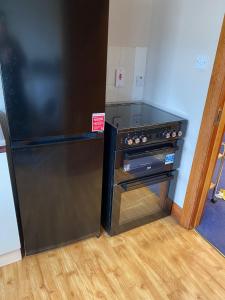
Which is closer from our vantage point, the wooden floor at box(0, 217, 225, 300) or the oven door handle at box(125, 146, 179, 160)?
the wooden floor at box(0, 217, 225, 300)

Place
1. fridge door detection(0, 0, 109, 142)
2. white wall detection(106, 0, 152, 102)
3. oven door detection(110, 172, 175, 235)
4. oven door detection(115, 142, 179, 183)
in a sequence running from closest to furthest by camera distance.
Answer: fridge door detection(0, 0, 109, 142), oven door detection(115, 142, 179, 183), oven door detection(110, 172, 175, 235), white wall detection(106, 0, 152, 102)

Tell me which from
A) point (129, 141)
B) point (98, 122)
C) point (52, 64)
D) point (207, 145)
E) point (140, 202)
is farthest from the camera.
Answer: point (140, 202)

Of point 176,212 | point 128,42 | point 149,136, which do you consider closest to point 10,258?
point 149,136

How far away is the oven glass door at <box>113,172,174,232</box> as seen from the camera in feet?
5.86

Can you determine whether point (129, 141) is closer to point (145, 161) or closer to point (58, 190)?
point (145, 161)

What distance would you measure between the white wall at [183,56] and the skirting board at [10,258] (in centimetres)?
133

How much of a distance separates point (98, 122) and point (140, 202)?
82 cm

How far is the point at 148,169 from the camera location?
1.81 m

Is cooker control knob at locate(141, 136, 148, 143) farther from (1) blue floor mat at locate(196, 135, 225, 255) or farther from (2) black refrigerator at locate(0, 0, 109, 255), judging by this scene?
(1) blue floor mat at locate(196, 135, 225, 255)

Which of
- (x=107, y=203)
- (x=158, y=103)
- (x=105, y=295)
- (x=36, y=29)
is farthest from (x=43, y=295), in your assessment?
(x=158, y=103)

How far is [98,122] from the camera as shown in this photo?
1486mm

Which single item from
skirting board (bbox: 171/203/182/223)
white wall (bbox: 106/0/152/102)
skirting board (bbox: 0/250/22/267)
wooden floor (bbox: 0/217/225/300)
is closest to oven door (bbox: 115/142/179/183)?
skirting board (bbox: 171/203/182/223)

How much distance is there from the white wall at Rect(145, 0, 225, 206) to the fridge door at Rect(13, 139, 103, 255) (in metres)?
0.75

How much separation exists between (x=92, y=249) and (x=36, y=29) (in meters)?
1.50
